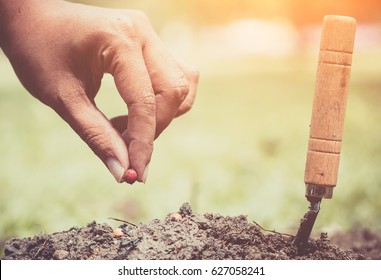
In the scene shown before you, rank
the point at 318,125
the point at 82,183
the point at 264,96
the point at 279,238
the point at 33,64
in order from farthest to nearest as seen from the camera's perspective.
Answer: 1. the point at 264,96
2. the point at 82,183
3. the point at 33,64
4. the point at 279,238
5. the point at 318,125

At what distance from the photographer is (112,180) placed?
168 inches

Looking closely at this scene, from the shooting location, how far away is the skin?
2502 mm

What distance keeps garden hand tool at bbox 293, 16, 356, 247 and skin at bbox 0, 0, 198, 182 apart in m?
0.55

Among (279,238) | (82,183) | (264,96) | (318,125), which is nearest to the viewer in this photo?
(318,125)

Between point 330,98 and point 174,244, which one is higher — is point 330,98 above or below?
above

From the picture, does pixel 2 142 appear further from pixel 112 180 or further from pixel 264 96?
pixel 264 96

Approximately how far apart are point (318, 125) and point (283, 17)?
2.56 metres

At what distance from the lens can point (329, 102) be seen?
7.48ft

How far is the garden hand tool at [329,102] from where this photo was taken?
88.9 inches

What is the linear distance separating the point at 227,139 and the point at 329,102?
8.91 ft

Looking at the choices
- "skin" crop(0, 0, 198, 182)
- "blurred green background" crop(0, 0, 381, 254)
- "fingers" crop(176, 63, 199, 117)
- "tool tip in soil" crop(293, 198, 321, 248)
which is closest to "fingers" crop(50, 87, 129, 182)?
"skin" crop(0, 0, 198, 182)

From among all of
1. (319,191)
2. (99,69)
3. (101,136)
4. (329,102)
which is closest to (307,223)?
(319,191)

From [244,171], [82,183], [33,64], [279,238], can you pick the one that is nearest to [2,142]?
[82,183]

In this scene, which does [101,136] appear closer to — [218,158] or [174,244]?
[174,244]
